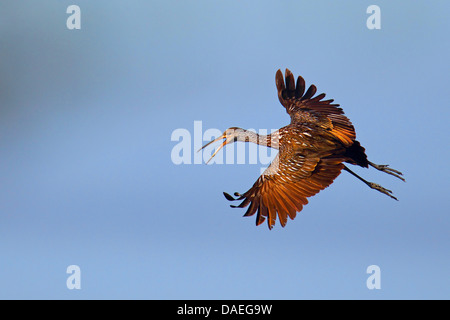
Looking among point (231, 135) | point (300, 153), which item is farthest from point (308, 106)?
point (231, 135)

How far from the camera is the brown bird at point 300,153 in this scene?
22.9 feet

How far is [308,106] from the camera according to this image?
765 centimetres

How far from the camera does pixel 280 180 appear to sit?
7062mm

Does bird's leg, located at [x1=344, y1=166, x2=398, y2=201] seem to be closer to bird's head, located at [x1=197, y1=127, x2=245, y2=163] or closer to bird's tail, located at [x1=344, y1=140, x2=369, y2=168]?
bird's tail, located at [x1=344, y1=140, x2=369, y2=168]

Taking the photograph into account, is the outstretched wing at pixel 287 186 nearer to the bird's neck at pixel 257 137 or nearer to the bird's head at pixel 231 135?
the bird's neck at pixel 257 137

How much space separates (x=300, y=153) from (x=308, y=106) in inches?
26.6

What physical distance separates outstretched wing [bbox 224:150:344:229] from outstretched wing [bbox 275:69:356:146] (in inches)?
19.9

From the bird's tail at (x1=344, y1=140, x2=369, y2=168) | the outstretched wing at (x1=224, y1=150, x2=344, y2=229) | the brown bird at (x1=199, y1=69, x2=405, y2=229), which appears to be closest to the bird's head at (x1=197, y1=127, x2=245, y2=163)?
the brown bird at (x1=199, y1=69, x2=405, y2=229)

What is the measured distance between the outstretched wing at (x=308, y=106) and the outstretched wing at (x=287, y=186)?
0.51 meters

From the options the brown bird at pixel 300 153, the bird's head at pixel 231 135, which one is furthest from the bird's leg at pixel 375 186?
the bird's head at pixel 231 135

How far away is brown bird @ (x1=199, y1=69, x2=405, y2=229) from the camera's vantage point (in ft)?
22.9

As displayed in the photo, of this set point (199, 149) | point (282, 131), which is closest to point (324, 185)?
point (282, 131)

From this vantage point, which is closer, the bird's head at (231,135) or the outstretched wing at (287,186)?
the outstretched wing at (287,186)
